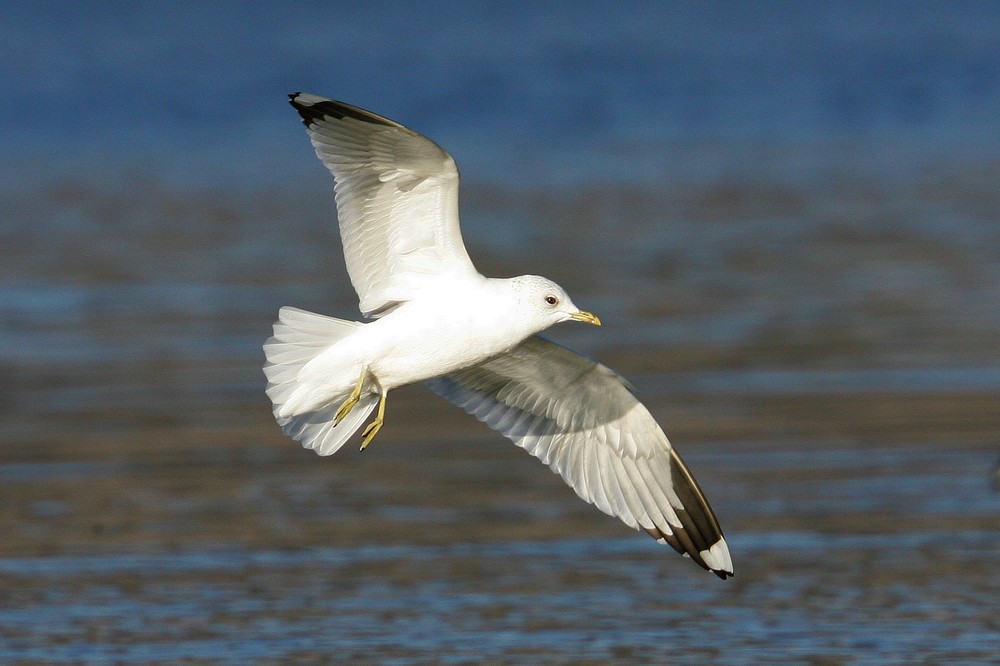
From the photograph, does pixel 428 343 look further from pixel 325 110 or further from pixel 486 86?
pixel 486 86

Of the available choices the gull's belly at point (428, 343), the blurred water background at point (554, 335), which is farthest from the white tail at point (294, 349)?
the blurred water background at point (554, 335)

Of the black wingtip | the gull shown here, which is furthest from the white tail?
the black wingtip

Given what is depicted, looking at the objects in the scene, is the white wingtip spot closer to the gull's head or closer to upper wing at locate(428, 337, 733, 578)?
the gull's head

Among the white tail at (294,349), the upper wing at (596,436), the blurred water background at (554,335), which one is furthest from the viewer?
the blurred water background at (554,335)

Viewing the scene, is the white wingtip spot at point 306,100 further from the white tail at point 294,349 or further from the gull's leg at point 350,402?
the gull's leg at point 350,402

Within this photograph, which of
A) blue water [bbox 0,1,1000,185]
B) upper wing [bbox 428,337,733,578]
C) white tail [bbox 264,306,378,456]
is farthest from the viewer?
blue water [bbox 0,1,1000,185]

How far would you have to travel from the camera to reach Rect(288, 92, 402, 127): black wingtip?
311 inches

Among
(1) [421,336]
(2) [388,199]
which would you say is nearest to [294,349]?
(1) [421,336]

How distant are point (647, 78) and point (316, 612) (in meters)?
26.1

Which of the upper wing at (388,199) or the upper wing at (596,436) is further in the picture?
the upper wing at (596,436)

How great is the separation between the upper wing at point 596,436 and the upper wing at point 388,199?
0.67m

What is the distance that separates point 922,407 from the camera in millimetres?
12758

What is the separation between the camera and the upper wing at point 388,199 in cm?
798

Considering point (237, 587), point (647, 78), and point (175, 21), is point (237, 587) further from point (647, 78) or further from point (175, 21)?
point (175, 21)
